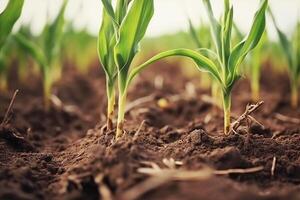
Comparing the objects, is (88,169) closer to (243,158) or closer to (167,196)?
(167,196)

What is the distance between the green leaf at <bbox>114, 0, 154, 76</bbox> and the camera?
74.9 inches

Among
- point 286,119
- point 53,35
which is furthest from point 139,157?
point 53,35

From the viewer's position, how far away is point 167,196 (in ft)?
4.37

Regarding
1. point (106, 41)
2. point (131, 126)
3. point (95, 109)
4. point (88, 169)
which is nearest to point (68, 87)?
point (95, 109)

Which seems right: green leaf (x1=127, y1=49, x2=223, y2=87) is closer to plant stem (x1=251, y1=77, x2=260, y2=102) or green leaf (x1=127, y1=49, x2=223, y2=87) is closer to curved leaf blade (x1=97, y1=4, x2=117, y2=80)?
curved leaf blade (x1=97, y1=4, x2=117, y2=80)

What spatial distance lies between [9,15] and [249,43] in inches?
51.9

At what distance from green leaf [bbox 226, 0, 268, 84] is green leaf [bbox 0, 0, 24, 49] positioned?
121 centimetres

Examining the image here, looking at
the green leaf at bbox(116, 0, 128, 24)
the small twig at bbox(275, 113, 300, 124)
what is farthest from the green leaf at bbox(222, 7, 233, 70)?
the small twig at bbox(275, 113, 300, 124)

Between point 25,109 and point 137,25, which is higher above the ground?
point 137,25

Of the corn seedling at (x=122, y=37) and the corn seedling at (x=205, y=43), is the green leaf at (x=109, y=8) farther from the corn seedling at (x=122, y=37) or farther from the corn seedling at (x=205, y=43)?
the corn seedling at (x=205, y=43)

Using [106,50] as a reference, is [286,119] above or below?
below

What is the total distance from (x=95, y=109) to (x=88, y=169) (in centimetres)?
212

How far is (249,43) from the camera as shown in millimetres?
1986

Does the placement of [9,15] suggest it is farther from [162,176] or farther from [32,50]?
[162,176]
